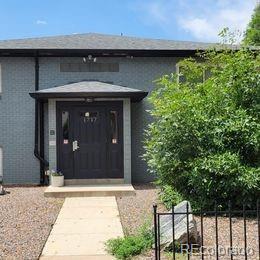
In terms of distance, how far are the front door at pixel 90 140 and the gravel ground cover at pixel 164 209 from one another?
6.14ft

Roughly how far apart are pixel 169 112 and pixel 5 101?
6.81 metres

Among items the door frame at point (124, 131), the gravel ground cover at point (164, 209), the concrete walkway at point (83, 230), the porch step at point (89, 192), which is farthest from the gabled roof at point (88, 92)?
the concrete walkway at point (83, 230)

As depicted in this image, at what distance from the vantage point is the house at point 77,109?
505 inches

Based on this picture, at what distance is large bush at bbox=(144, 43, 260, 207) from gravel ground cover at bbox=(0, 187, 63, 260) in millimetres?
2745

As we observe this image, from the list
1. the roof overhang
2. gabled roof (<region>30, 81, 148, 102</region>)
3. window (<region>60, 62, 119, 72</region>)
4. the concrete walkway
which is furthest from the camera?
window (<region>60, 62, 119, 72</region>)

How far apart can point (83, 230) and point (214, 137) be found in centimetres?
315

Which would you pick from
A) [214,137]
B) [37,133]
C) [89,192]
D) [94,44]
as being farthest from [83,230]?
[94,44]

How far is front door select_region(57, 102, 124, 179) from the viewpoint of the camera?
12.8 m

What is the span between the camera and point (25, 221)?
8.11 meters

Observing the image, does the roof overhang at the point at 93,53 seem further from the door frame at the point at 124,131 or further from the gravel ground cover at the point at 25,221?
the gravel ground cover at the point at 25,221

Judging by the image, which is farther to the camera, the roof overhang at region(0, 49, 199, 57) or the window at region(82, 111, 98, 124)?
the roof overhang at region(0, 49, 199, 57)

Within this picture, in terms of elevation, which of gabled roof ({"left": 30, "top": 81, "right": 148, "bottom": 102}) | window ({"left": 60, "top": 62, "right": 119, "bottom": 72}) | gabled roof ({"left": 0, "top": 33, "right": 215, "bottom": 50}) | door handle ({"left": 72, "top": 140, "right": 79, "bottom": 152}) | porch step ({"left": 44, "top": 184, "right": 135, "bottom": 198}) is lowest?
porch step ({"left": 44, "top": 184, "right": 135, "bottom": 198})

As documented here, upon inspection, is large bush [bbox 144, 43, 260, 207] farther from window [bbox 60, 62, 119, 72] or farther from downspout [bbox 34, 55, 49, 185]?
downspout [bbox 34, 55, 49, 185]
